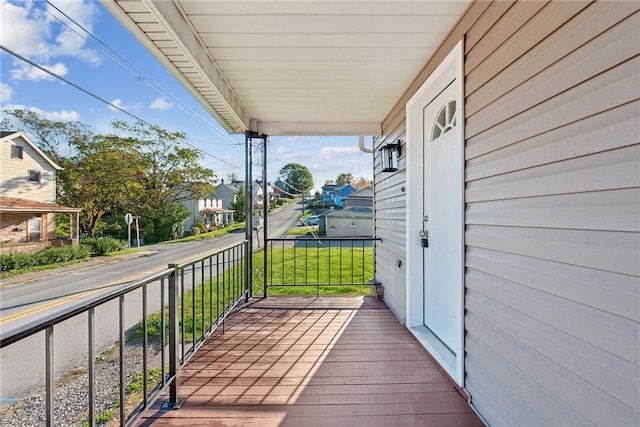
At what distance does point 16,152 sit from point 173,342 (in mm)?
5601

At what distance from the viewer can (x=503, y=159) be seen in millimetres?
1290

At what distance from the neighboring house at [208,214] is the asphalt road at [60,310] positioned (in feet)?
39.5

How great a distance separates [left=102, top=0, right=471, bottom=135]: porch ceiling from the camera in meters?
1.50

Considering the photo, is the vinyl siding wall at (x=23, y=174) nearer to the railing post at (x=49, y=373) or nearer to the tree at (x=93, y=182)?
the tree at (x=93, y=182)

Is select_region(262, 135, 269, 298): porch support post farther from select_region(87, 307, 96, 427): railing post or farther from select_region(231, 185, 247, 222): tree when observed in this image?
select_region(231, 185, 247, 222): tree

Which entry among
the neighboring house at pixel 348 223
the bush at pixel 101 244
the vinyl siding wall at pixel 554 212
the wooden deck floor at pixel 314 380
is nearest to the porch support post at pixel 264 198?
the wooden deck floor at pixel 314 380

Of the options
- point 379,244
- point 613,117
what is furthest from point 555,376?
point 379,244

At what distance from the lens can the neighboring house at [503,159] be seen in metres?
0.80

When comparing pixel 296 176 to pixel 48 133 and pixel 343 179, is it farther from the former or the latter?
pixel 48 133

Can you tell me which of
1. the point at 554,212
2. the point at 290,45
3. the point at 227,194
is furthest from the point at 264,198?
the point at 227,194

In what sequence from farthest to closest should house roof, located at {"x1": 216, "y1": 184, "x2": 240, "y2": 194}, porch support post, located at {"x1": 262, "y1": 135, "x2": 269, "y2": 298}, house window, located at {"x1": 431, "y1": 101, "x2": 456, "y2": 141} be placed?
1. house roof, located at {"x1": 216, "y1": 184, "x2": 240, "y2": 194}
2. porch support post, located at {"x1": 262, "y1": 135, "x2": 269, "y2": 298}
3. house window, located at {"x1": 431, "y1": 101, "x2": 456, "y2": 141}

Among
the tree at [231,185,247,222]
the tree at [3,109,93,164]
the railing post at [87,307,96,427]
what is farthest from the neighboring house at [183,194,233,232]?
the railing post at [87,307,96,427]

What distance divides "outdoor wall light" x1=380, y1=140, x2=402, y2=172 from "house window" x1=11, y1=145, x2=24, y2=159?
599 cm

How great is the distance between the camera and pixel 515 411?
3.95 feet
